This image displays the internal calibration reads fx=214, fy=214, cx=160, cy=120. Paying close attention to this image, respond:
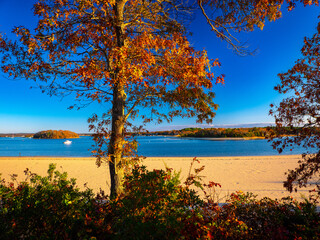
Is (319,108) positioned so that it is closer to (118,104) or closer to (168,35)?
(168,35)

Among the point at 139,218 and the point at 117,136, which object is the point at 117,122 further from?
the point at 139,218

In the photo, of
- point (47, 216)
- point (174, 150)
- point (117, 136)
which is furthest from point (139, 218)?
point (174, 150)

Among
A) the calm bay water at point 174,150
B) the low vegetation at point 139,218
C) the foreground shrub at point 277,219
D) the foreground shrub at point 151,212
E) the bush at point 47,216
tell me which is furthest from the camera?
the calm bay water at point 174,150

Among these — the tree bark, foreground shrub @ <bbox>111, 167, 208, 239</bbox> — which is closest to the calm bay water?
the tree bark

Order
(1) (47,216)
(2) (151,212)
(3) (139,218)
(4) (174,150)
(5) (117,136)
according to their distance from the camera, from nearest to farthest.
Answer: (3) (139,218)
(2) (151,212)
(1) (47,216)
(5) (117,136)
(4) (174,150)

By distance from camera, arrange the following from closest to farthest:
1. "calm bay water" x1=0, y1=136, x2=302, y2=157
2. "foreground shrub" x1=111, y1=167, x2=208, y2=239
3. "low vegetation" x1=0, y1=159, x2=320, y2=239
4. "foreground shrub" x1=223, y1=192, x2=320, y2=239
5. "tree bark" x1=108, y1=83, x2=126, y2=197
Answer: "foreground shrub" x1=111, y1=167, x2=208, y2=239 → "low vegetation" x1=0, y1=159, x2=320, y2=239 → "foreground shrub" x1=223, y1=192, x2=320, y2=239 → "tree bark" x1=108, y1=83, x2=126, y2=197 → "calm bay water" x1=0, y1=136, x2=302, y2=157

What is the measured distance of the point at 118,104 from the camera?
215 inches

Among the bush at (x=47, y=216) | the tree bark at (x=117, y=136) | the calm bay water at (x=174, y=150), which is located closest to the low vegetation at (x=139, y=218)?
the bush at (x=47, y=216)

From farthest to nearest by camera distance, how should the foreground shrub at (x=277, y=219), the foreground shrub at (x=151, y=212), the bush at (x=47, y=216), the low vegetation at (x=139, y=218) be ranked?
the foreground shrub at (x=277, y=219)
the bush at (x=47, y=216)
the low vegetation at (x=139, y=218)
the foreground shrub at (x=151, y=212)

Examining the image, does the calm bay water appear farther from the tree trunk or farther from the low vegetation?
the low vegetation

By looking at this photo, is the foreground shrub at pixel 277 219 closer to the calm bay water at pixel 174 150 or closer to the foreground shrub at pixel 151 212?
the foreground shrub at pixel 151 212

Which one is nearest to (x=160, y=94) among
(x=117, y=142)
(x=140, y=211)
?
(x=117, y=142)

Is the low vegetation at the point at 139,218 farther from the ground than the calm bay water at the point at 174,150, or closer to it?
farther from the ground

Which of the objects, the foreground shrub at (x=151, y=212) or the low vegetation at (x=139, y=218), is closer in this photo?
the foreground shrub at (x=151, y=212)
